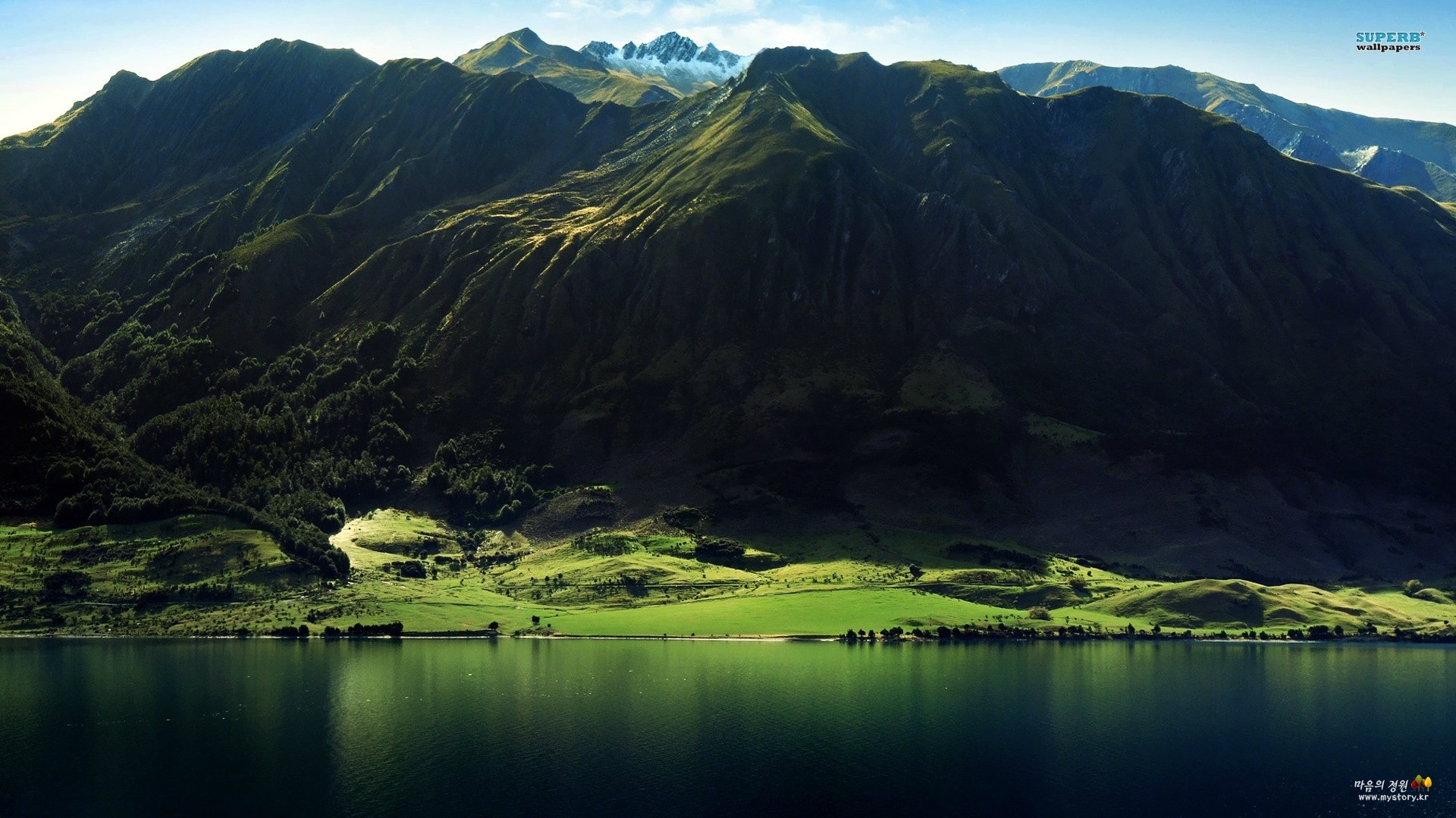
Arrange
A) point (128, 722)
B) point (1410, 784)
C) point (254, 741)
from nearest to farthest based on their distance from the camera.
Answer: point (1410, 784)
point (254, 741)
point (128, 722)

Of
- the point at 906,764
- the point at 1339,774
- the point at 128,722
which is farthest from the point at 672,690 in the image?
the point at 1339,774

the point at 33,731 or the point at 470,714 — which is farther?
the point at 470,714

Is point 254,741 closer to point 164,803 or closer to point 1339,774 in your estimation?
point 164,803

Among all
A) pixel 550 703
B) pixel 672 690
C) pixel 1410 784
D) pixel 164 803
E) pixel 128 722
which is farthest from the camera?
pixel 672 690

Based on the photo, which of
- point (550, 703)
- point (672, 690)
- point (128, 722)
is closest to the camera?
point (128, 722)

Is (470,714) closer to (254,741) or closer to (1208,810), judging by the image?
(254,741)

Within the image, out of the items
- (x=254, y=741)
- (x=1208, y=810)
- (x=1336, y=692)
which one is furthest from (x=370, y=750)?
(x=1336, y=692)
